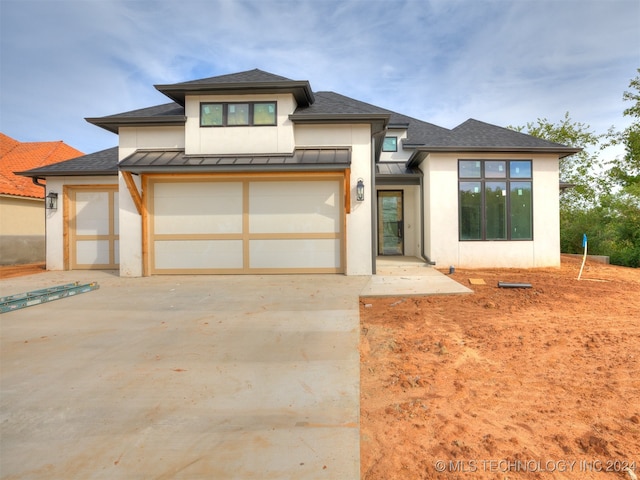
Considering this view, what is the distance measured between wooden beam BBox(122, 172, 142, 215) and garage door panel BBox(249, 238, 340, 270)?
316 cm

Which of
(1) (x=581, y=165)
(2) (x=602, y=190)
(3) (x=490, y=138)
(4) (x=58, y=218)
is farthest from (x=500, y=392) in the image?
(1) (x=581, y=165)

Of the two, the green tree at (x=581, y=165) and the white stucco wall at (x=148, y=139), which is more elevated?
the green tree at (x=581, y=165)

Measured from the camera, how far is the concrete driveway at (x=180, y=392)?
1.86 m

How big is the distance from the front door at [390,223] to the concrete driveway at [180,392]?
7912 millimetres

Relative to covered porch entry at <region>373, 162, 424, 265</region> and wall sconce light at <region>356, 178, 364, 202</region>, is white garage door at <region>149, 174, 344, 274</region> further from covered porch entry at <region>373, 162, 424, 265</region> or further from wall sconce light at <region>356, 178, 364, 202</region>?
covered porch entry at <region>373, 162, 424, 265</region>

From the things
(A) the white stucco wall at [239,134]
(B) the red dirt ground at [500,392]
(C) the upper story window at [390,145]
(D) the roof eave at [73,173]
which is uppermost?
(C) the upper story window at [390,145]

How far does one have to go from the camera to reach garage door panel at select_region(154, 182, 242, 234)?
8.75 m

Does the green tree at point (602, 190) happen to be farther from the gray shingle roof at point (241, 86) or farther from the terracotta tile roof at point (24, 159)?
the terracotta tile roof at point (24, 159)

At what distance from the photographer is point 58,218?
10289 millimetres

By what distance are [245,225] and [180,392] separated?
6332 mm

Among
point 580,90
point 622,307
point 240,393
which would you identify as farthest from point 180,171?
point 580,90

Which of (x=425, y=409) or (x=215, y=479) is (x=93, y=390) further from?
(x=425, y=409)

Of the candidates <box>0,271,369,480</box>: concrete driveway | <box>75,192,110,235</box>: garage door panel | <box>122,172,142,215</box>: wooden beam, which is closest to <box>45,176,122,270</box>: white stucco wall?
<box>75,192,110,235</box>: garage door panel

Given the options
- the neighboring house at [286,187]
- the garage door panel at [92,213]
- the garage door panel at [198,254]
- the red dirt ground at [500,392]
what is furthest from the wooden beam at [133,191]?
the red dirt ground at [500,392]
